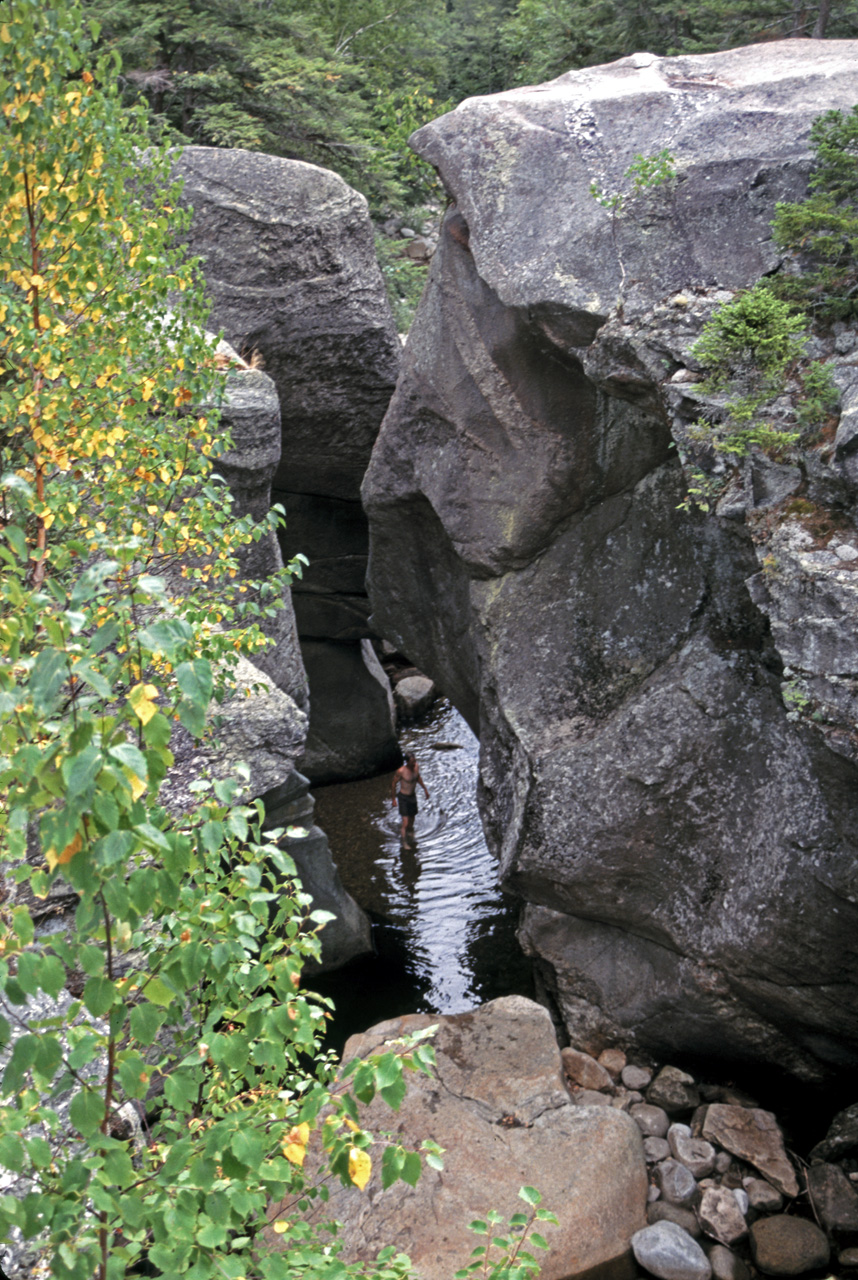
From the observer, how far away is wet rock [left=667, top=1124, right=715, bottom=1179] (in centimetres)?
681

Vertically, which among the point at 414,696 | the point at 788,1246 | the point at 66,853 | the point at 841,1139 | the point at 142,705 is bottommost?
the point at 414,696

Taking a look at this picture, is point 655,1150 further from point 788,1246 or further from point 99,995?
point 99,995

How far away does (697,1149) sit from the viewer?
693 cm

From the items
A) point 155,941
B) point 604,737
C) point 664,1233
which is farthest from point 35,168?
point 664,1233

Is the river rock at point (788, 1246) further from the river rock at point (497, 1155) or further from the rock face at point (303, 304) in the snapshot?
the rock face at point (303, 304)

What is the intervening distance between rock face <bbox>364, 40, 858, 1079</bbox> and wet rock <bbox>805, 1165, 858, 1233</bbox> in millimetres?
1027

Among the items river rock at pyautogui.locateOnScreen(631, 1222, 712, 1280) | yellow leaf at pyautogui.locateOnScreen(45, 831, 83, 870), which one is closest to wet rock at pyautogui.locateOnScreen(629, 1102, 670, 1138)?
river rock at pyautogui.locateOnScreen(631, 1222, 712, 1280)

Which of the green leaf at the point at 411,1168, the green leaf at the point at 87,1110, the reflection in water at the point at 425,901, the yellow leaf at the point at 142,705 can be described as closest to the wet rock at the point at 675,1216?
the reflection in water at the point at 425,901

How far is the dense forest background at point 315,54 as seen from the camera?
13.7 metres

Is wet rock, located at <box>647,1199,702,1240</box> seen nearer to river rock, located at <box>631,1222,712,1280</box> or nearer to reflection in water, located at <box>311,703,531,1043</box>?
river rock, located at <box>631,1222,712,1280</box>

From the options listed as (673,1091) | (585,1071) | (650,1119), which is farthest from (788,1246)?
(585,1071)

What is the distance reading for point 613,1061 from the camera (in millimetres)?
7980

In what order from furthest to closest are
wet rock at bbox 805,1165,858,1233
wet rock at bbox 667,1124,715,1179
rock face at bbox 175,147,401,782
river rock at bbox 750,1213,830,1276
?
rock face at bbox 175,147,401,782 < wet rock at bbox 667,1124,715,1179 < wet rock at bbox 805,1165,858,1233 < river rock at bbox 750,1213,830,1276

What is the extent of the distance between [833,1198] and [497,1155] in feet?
7.41
